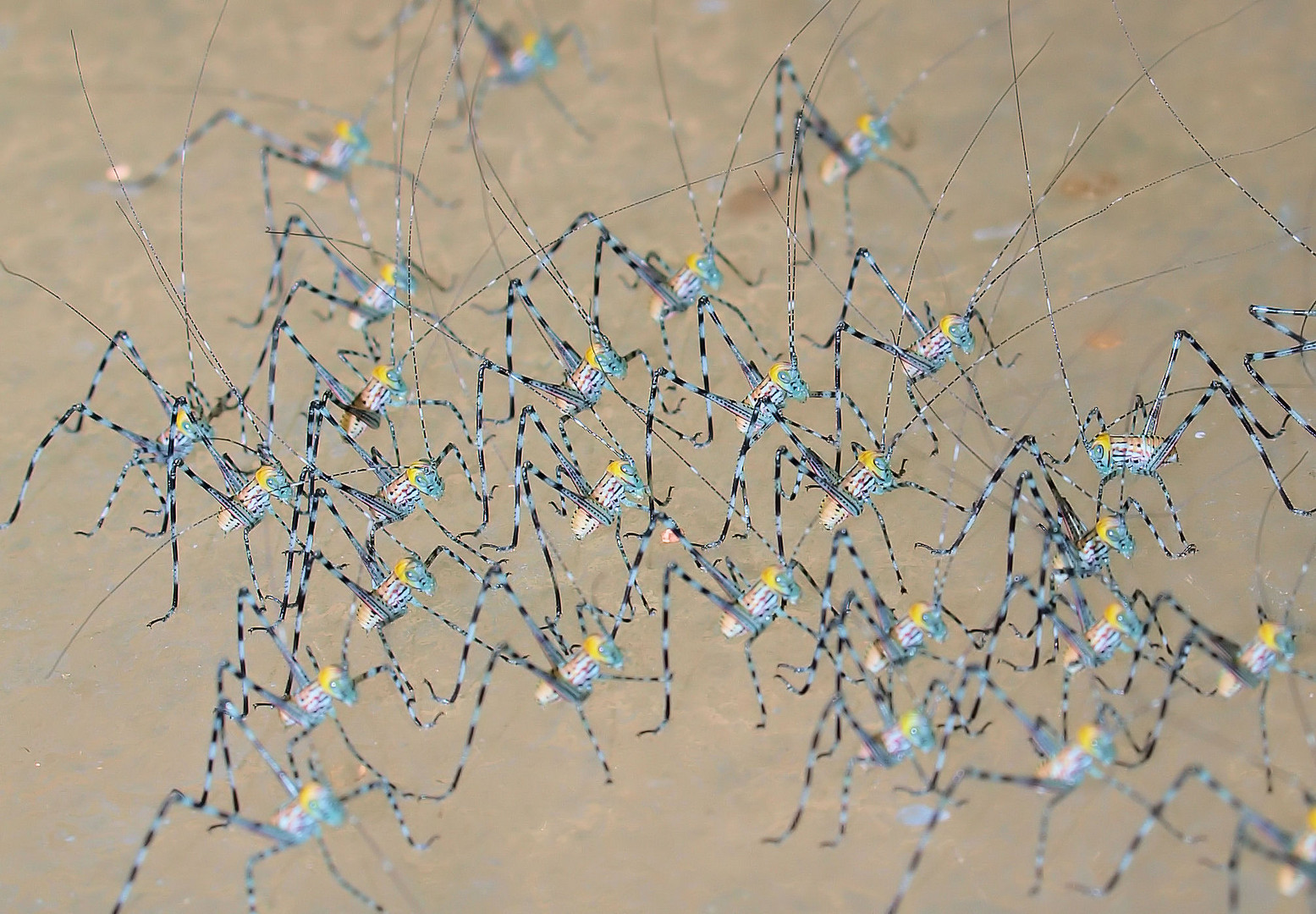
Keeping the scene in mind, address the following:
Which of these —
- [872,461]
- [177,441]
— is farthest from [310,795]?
[872,461]

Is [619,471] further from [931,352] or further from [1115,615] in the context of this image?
[1115,615]

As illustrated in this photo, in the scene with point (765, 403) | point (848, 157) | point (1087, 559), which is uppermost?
point (848, 157)

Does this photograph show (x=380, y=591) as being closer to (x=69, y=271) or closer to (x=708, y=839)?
(x=708, y=839)

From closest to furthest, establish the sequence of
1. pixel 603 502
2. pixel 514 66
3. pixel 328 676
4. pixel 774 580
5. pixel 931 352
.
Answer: pixel 774 580
pixel 328 676
pixel 603 502
pixel 931 352
pixel 514 66

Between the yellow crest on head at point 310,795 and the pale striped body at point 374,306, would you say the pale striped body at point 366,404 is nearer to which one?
the pale striped body at point 374,306

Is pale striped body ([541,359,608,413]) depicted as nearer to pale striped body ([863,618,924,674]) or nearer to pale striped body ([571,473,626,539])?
pale striped body ([571,473,626,539])

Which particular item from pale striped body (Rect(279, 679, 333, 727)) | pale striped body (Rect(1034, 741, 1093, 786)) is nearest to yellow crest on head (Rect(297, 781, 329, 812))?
pale striped body (Rect(279, 679, 333, 727))

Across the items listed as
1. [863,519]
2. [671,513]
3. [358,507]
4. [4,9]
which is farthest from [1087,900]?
[4,9]
